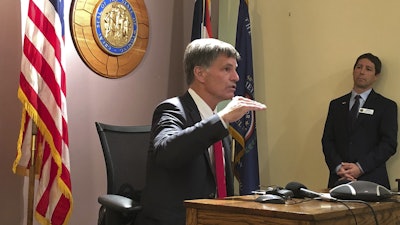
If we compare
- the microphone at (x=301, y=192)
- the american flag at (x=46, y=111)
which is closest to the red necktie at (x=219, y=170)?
the microphone at (x=301, y=192)

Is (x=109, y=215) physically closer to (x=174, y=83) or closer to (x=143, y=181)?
(x=143, y=181)

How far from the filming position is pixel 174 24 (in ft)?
14.7

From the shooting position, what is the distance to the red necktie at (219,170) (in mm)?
2068

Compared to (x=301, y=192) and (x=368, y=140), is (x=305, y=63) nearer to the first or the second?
(x=368, y=140)

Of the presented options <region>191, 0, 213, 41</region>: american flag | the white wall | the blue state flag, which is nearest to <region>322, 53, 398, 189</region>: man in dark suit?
the white wall

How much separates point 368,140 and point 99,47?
6.95 ft

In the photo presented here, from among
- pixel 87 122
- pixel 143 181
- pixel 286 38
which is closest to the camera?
pixel 143 181

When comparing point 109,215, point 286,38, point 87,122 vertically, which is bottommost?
point 109,215

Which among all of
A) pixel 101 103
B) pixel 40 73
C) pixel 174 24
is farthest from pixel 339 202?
pixel 174 24

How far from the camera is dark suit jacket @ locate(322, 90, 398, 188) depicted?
150 inches

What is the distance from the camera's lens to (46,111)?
3.03m

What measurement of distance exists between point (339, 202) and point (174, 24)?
3180 millimetres

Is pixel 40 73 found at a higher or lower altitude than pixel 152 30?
lower

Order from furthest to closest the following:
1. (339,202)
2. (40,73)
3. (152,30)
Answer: (152,30) < (40,73) < (339,202)
